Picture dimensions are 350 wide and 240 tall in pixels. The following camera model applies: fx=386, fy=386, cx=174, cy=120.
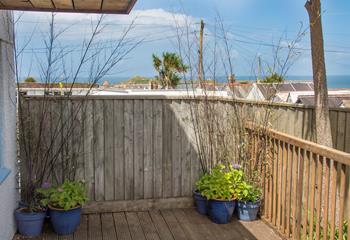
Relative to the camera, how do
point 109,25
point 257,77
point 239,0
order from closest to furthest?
1. point 109,25
2. point 257,77
3. point 239,0

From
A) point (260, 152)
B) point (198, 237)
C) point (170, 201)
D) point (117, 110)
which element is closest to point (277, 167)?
point (260, 152)

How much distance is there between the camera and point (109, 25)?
383 cm

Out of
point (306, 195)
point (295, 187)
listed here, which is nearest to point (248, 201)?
point (295, 187)

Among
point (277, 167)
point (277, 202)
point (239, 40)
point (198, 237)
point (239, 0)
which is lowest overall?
point (198, 237)

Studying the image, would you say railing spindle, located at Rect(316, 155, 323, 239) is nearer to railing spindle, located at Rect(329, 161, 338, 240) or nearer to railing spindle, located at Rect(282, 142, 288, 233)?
railing spindle, located at Rect(329, 161, 338, 240)

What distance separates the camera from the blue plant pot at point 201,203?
409cm

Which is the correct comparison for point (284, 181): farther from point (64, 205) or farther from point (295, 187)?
point (64, 205)

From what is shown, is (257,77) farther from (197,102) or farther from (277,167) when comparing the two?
(277,167)

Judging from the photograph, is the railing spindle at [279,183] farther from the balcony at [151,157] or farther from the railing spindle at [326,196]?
the railing spindle at [326,196]

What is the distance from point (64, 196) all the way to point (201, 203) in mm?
1434

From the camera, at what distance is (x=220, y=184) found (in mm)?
3930

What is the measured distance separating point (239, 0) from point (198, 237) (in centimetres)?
389

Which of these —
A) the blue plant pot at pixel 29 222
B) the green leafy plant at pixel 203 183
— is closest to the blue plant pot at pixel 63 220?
the blue plant pot at pixel 29 222

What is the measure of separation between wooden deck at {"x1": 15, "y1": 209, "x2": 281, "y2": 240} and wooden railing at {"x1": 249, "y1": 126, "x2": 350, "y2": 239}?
10.9 inches
